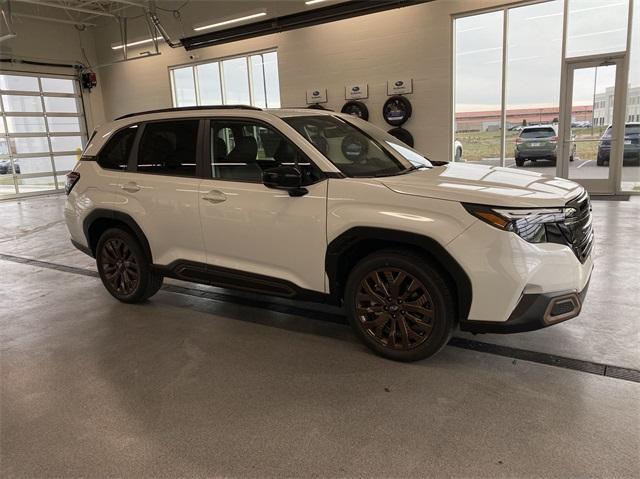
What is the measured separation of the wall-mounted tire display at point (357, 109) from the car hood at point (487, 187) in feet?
27.4

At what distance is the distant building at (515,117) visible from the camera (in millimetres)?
9812

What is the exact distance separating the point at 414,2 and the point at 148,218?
8.14 m

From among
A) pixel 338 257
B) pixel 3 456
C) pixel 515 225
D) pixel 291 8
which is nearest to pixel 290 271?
pixel 338 257

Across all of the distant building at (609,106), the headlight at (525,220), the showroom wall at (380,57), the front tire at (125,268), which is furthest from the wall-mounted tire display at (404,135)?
the headlight at (525,220)

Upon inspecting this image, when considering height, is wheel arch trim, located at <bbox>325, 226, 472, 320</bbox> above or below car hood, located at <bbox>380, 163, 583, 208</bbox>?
below

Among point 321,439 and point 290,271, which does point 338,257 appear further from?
point 321,439

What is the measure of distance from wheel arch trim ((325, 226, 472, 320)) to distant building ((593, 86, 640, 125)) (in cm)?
863

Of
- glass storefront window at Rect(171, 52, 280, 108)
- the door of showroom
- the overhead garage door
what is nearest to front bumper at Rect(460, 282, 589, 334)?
the door of showroom

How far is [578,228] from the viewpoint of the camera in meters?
2.85

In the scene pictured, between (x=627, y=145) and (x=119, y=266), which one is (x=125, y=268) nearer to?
(x=119, y=266)

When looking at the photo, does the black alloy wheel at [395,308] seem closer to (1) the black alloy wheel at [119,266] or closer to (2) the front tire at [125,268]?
(2) the front tire at [125,268]

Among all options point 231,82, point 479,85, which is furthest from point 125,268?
point 231,82

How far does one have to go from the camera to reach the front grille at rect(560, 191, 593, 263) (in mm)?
2777

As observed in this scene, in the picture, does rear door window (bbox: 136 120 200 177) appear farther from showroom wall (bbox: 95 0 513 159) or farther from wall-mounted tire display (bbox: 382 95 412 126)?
showroom wall (bbox: 95 0 513 159)
